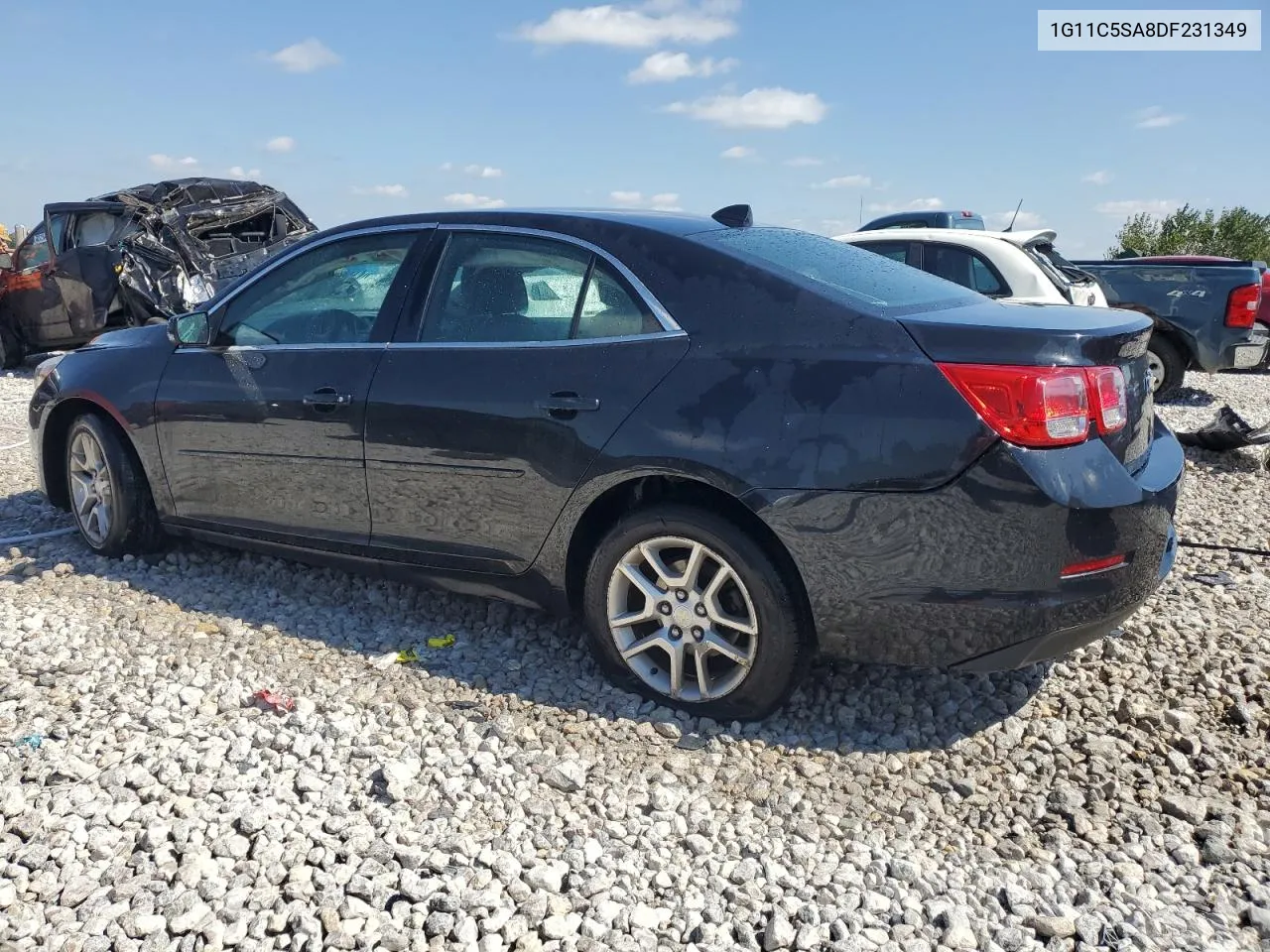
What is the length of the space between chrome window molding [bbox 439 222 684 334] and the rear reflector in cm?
135

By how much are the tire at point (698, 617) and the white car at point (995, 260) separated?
218 inches

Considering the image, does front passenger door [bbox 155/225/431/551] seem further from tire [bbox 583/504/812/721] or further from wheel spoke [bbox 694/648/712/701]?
wheel spoke [bbox 694/648/712/701]

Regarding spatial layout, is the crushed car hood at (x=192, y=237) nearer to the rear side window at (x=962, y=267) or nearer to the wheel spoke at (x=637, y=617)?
the rear side window at (x=962, y=267)

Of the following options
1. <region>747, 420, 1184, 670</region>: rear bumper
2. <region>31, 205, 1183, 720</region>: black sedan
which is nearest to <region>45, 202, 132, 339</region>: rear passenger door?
<region>31, 205, 1183, 720</region>: black sedan

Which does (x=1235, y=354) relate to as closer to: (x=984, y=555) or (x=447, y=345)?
(x=984, y=555)

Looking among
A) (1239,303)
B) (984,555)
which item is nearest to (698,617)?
(984,555)

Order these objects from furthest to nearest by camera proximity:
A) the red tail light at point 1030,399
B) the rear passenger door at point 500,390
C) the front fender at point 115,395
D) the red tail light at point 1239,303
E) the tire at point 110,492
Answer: the red tail light at point 1239,303
the tire at point 110,492
the front fender at point 115,395
the rear passenger door at point 500,390
the red tail light at point 1030,399

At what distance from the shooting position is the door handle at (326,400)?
4.07 m

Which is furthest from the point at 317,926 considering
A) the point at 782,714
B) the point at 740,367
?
the point at 740,367

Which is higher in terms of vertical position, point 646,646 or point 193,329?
point 193,329

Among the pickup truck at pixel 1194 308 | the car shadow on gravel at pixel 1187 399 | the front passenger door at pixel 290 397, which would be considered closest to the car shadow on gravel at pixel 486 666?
the front passenger door at pixel 290 397

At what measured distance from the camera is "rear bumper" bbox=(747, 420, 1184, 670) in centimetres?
294

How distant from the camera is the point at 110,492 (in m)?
5.05

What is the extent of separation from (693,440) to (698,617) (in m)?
0.59
